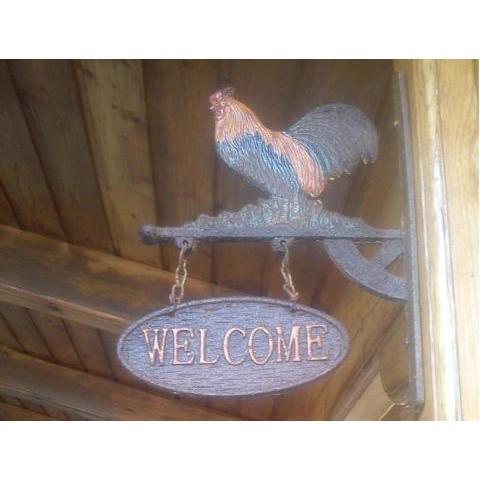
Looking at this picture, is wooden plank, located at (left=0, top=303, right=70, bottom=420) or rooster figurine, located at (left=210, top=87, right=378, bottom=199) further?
wooden plank, located at (left=0, top=303, right=70, bottom=420)

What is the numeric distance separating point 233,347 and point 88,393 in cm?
265

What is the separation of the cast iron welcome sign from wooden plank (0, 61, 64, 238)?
581 mm

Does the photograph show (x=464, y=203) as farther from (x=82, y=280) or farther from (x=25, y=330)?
(x=25, y=330)

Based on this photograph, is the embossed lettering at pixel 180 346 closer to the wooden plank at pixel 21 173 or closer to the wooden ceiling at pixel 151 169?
the wooden ceiling at pixel 151 169

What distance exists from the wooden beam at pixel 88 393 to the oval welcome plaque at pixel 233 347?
2.49 metres

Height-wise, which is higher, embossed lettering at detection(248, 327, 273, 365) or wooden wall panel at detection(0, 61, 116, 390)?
wooden wall panel at detection(0, 61, 116, 390)

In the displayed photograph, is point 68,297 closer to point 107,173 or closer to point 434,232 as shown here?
point 107,173

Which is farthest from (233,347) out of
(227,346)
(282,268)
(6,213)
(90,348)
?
(90,348)

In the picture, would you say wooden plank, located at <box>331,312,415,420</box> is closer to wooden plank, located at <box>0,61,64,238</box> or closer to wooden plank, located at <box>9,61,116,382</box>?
wooden plank, located at <box>9,61,116,382</box>

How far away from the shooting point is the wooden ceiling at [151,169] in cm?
131

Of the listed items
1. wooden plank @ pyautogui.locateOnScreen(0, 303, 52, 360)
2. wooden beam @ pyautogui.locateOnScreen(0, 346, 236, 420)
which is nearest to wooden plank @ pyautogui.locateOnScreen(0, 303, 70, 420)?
wooden plank @ pyautogui.locateOnScreen(0, 303, 52, 360)

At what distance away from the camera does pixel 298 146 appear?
1044 mm

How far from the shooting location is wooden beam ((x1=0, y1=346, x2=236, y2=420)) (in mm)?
3354

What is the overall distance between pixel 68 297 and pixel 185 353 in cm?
117
